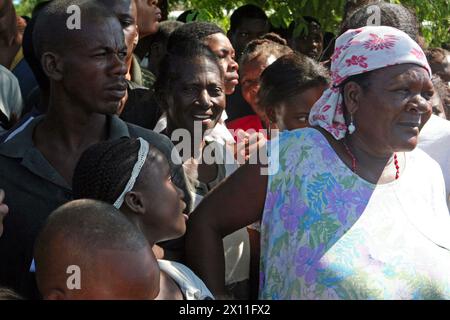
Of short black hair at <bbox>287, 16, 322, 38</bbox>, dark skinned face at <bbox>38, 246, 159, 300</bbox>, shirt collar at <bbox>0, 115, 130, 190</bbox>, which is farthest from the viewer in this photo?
short black hair at <bbox>287, 16, 322, 38</bbox>

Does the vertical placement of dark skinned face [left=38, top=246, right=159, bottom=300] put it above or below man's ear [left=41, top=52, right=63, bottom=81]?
below

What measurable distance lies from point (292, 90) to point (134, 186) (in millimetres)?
1596

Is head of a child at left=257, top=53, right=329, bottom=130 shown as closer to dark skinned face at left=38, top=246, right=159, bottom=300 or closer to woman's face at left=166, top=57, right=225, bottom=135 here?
woman's face at left=166, top=57, right=225, bottom=135

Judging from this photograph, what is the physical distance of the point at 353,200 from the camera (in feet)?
10.8

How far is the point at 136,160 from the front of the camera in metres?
3.11

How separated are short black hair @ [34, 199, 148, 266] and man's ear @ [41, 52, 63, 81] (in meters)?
0.97

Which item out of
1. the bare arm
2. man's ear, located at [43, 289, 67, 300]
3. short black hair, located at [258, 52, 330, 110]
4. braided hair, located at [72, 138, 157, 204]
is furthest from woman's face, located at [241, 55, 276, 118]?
man's ear, located at [43, 289, 67, 300]

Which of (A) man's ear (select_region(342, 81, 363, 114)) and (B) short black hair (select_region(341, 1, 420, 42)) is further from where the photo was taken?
(B) short black hair (select_region(341, 1, 420, 42))

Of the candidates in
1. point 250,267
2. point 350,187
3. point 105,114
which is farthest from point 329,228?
point 105,114

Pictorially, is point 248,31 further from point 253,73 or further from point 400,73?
point 400,73

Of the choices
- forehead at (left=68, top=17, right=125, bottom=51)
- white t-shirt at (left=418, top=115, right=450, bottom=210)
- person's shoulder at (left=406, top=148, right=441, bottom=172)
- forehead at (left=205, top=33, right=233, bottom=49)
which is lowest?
white t-shirt at (left=418, top=115, right=450, bottom=210)

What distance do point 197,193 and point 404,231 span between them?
97 centimetres

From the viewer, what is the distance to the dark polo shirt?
3223mm

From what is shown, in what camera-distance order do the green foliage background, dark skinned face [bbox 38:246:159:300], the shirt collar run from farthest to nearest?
the green foliage background < the shirt collar < dark skinned face [bbox 38:246:159:300]
